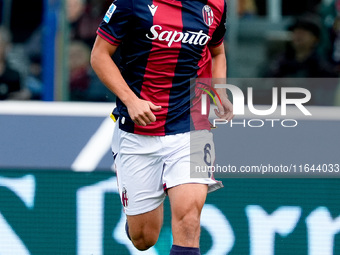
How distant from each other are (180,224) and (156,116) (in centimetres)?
62

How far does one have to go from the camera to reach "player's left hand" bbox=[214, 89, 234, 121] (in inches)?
174

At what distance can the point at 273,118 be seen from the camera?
17.6ft

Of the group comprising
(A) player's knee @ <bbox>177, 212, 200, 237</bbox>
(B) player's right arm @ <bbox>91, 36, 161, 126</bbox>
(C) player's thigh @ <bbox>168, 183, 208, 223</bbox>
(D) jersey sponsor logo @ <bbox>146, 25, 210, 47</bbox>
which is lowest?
(A) player's knee @ <bbox>177, 212, 200, 237</bbox>

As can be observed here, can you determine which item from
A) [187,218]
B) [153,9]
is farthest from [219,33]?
[187,218]

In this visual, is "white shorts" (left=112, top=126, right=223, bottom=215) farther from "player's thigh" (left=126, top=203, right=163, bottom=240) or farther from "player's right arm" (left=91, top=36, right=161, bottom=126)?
"player's right arm" (left=91, top=36, right=161, bottom=126)

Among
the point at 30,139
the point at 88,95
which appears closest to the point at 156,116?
the point at 30,139

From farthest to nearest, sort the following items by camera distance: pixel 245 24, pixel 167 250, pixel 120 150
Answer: pixel 245 24, pixel 167 250, pixel 120 150

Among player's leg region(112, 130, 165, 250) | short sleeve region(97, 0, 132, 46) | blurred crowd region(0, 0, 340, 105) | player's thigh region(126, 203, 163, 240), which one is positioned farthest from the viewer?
blurred crowd region(0, 0, 340, 105)

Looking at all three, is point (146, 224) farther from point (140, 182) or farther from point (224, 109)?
point (224, 109)

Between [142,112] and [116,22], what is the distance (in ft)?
1.66

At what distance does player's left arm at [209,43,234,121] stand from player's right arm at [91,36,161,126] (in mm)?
545

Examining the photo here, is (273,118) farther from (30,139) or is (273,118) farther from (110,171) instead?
(30,139)

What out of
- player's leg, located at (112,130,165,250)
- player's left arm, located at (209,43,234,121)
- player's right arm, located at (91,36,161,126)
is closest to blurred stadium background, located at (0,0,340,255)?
player's leg, located at (112,130,165,250)

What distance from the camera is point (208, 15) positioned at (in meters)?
4.24
